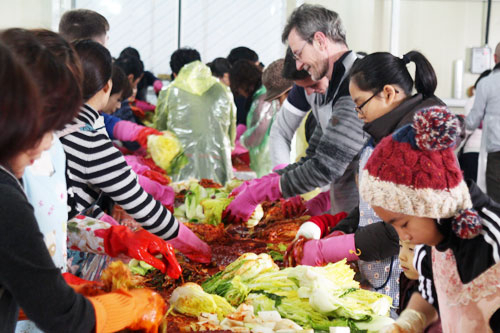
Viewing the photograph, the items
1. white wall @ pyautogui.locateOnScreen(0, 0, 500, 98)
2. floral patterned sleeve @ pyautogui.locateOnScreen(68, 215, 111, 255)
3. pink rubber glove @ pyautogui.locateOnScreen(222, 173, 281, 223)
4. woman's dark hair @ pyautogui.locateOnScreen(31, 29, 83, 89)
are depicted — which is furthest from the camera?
white wall @ pyautogui.locateOnScreen(0, 0, 500, 98)

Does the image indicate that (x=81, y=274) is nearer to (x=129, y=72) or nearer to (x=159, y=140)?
(x=159, y=140)

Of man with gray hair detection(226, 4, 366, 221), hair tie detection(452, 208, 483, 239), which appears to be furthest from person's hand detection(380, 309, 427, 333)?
man with gray hair detection(226, 4, 366, 221)

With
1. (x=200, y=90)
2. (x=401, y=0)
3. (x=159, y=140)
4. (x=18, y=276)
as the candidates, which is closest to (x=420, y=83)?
(x=18, y=276)

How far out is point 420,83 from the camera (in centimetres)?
217

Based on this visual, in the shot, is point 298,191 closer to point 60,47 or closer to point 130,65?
point 60,47

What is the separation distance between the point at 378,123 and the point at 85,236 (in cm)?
112

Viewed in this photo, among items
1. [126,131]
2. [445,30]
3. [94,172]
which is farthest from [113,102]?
[445,30]

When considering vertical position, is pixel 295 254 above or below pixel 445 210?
below

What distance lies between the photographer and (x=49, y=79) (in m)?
1.15

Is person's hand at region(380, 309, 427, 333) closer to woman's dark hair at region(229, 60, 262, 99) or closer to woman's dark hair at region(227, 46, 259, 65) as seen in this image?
woman's dark hair at region(229, 60, 262, 99)

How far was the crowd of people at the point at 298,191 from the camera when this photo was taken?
45.3 inches

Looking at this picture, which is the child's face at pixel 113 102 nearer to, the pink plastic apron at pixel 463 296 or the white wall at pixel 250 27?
the pink plastic apron at pixel 463 296

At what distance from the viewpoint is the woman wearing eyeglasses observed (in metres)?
2.12

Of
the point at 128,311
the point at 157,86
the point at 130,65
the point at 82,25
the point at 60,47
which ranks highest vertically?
the point at 60,47
